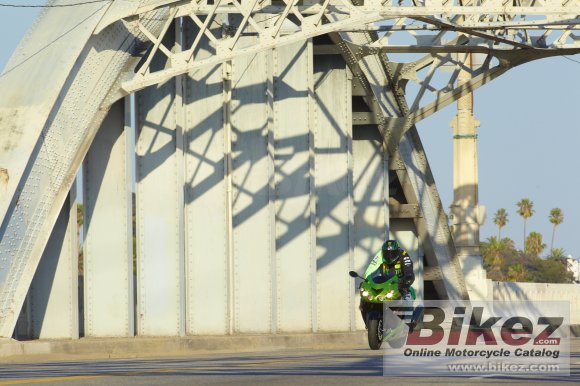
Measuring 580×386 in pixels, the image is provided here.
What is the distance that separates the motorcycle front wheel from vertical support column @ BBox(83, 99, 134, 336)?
701 cm

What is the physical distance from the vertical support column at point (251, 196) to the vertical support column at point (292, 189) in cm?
44

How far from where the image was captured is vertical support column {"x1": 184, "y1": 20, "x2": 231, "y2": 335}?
2720 centimetres

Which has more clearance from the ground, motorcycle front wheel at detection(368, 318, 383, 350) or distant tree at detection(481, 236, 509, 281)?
distant tree at detection(481, 236, 509, 281)

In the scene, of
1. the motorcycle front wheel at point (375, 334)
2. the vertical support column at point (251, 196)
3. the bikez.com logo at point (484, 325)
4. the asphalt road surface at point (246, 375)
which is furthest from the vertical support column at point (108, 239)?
the asphalt road surface at point (246, 375)

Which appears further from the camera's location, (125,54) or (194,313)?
(194,313)

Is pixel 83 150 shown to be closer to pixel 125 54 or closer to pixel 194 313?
pixel 125 54

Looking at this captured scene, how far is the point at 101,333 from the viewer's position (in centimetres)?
2623

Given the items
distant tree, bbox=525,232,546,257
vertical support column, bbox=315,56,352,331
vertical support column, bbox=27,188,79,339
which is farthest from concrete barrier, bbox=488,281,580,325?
distant tree, bbox=525,232,546,257

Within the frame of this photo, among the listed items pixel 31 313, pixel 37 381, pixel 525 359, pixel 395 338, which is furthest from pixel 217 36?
pixel 37 381

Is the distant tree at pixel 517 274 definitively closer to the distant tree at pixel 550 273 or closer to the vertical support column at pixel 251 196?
the distant tree at pixel 550 273

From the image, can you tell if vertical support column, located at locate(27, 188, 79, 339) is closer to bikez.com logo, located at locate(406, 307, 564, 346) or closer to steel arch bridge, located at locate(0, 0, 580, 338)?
steel arch bridge, located at locate(0, 0, 580, 338)

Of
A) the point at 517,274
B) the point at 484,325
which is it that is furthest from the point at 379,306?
the point at 517,274

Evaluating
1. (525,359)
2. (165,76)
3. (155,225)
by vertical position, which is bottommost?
(525,359)

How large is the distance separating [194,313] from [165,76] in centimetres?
467
